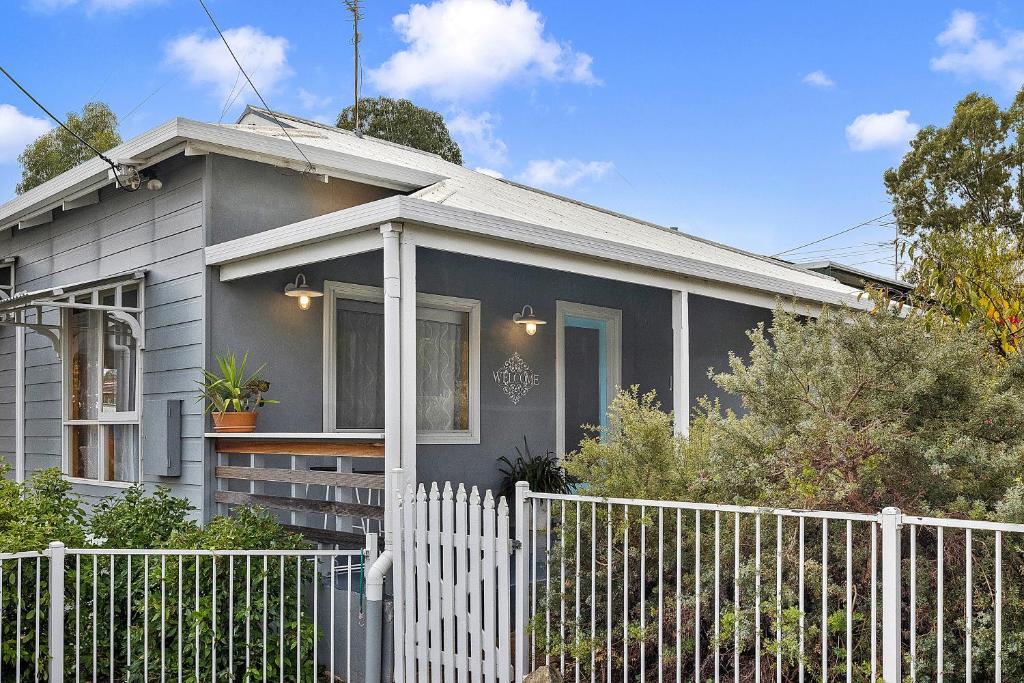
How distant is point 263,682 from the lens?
18.5 feet

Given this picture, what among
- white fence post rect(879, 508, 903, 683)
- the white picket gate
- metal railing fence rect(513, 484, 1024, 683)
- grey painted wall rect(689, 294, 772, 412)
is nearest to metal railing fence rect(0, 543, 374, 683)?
the white picket gate

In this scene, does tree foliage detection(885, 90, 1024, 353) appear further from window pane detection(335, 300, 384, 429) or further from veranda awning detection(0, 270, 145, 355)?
veranda awning detection(0, 270, 145, 355)

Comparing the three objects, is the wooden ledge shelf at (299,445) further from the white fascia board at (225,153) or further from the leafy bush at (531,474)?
the leafy bush at (531,474)

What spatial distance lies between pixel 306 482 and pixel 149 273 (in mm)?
2723

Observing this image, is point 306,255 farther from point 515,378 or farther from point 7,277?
point 7,277

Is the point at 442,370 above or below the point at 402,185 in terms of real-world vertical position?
below

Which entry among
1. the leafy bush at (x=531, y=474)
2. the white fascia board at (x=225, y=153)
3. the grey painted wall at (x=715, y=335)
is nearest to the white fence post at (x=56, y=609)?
the white fascia board at (x=225, y=153)

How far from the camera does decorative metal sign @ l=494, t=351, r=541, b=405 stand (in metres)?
9.50

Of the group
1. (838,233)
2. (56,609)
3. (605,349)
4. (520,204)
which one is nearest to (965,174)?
(838,233)

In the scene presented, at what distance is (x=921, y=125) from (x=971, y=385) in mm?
32781

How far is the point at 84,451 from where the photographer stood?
9.23 m

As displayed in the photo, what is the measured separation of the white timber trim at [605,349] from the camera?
10031 mm

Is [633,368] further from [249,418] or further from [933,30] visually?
[933,30]

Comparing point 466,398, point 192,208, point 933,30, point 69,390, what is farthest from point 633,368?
point 933,30
